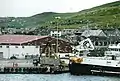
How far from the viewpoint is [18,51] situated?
5222cm

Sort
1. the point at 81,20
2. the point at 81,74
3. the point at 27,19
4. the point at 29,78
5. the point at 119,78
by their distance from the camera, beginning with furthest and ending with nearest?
the point at 27,19, the point at 81,20, the point at 81,74, the point at 119,78, the point at 29,78

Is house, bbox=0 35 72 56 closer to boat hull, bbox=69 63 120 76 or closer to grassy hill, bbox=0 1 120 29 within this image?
boat hull, bbox=69 63 120 76

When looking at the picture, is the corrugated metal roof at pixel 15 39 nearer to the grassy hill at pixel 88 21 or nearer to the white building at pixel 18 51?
the white building at pixel 18 51

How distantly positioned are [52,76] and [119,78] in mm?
6068

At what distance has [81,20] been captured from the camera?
117 m

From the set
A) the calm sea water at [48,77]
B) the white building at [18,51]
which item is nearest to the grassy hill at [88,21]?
the white building at [18,51]

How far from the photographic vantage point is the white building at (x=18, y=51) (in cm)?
5191

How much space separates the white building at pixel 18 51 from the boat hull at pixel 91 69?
8308mm

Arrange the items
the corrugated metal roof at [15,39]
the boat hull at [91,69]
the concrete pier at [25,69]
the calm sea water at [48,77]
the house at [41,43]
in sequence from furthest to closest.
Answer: the corrugated metal roof at [15,39], the house at [41,43], the boat hull at [91,69], the concrete pier at [25,69], the calm sea water at [48,77]

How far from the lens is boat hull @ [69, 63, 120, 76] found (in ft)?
144

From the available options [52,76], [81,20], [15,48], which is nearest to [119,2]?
[81,20]

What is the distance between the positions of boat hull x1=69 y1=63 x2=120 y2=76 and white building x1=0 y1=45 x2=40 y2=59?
8.31m

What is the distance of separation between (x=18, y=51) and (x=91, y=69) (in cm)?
1074

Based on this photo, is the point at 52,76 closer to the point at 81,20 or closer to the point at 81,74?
the point at 81,74
